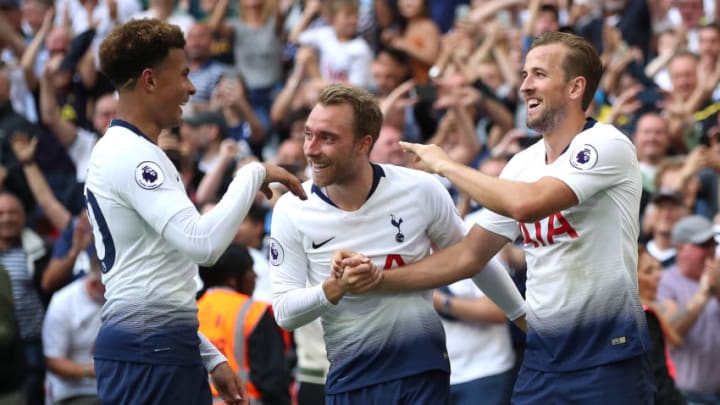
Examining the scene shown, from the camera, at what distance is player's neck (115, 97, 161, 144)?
6238 mm

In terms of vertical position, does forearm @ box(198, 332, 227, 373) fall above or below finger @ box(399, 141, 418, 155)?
below

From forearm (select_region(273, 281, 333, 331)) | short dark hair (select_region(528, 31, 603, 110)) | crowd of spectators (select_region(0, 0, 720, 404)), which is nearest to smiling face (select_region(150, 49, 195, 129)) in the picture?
forearm (select_region(273, 281, 333, 331))

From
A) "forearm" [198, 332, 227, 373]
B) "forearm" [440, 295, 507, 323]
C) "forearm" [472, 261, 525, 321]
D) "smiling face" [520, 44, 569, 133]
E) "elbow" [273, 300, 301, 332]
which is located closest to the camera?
"smiling face" [520, 44, 569, 133]

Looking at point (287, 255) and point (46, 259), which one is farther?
point (46, 259)

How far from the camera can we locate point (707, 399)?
33.5ft

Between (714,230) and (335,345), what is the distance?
4.88 metres

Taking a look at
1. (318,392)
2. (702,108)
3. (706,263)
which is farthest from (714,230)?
(318,392)

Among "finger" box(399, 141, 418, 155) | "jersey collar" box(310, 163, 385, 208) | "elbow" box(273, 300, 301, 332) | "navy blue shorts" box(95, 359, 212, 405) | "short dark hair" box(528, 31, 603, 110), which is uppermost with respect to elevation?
"short dark hair" box(528, 31, 603, 110)

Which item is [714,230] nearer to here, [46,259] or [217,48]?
[46,259]

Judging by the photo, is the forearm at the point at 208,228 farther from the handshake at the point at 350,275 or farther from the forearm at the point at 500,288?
the forearm at the point at 500,288

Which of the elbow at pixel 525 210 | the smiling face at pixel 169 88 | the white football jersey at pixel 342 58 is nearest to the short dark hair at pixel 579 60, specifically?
the elbow at pixel 525 210

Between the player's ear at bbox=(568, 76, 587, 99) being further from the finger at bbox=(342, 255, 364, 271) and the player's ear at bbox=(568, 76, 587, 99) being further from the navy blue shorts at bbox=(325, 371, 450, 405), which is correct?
the navy blue shorts at bbox=(325, 371, 450, 405)

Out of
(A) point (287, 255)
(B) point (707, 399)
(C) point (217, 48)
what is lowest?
(B) point (707, 399)

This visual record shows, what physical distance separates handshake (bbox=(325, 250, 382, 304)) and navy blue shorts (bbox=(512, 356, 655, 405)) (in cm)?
93
